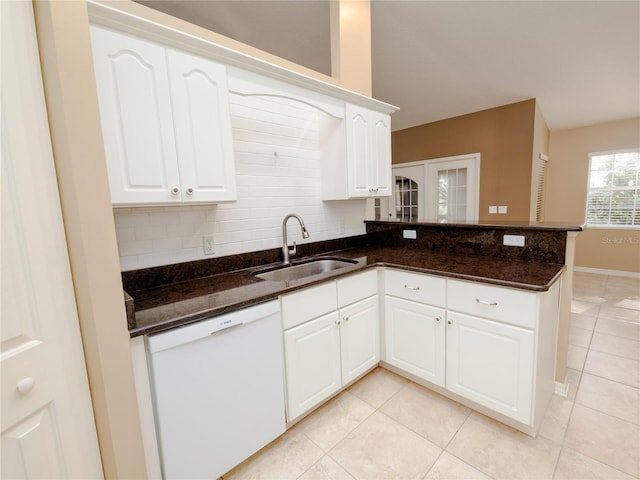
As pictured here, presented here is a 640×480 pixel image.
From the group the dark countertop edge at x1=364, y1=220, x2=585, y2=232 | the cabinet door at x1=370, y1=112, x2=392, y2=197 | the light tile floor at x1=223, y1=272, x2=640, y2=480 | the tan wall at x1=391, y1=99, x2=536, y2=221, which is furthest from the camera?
the tan wall at x1=391, y1=99, x2=536, y2=221

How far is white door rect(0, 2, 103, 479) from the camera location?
752 millimetres

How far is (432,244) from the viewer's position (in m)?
2.50

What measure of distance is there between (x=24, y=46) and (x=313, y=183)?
182 centimetres

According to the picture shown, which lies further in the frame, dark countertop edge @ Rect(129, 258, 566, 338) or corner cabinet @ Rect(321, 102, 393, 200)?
corner cabinet @ Rect(321, 102, 393, 200)

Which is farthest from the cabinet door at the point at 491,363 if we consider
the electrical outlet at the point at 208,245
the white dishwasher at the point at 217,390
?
the electrical outlet at the point at 208,245

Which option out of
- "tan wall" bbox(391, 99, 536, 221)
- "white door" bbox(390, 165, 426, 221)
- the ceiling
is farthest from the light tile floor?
"white door" bbox(390, 165, 426, 221)

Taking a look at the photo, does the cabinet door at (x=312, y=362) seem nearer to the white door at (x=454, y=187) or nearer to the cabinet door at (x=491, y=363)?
the cabinet door at (x=491, y=363)

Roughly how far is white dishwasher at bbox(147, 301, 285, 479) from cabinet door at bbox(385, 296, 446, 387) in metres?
0.91

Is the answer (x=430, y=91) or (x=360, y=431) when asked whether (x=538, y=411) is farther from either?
(x=430, y=91)

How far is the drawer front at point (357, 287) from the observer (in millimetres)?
1876

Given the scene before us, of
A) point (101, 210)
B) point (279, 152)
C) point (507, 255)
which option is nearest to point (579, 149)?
point (507, 255)

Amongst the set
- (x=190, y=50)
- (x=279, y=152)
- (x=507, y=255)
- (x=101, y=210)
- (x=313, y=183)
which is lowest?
(x=507, y=255)

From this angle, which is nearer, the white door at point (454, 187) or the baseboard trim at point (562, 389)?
the baseboard trim at point (562, 389)

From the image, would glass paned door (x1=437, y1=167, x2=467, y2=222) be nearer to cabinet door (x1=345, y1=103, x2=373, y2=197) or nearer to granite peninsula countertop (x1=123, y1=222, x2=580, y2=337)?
granite peninsula countertop (x1=123, y1=222, x2=580, y2=337)
